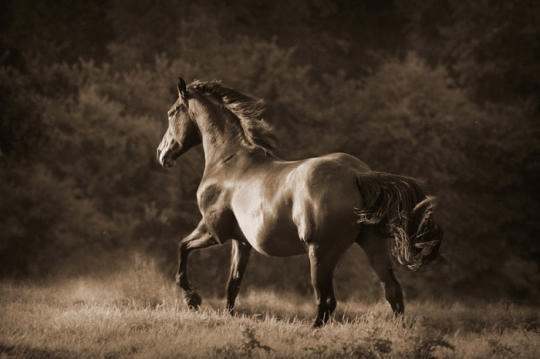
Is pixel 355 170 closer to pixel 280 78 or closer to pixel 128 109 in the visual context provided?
pixel 280 78

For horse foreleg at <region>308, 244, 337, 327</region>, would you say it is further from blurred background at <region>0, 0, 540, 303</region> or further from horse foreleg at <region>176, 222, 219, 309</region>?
blurred background at <region>0, 0, 540, 303</region>

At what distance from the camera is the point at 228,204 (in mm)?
6645

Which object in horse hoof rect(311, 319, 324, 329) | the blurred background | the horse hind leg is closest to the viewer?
horse hoof rect(311, 319, 324, 329)

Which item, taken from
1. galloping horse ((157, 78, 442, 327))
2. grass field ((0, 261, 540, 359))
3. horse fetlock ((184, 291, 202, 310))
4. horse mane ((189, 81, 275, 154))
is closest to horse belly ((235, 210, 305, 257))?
galloping horse ((157, 78, 442, 327))

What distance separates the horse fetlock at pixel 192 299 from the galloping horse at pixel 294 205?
0.01m

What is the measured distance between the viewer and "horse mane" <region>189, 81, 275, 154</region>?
22.4 feet

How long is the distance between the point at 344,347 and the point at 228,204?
238 cm

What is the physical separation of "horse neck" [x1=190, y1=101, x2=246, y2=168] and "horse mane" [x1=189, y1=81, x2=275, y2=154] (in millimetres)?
101

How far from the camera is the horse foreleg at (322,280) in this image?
18.4 ft

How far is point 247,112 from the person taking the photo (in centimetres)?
692

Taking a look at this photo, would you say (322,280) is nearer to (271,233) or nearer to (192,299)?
(271,233)

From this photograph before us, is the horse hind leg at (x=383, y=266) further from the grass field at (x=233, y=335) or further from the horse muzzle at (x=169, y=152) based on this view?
the horse muzzle at (x=169, y=152)

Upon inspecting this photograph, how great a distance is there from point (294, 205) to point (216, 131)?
72.6 inches

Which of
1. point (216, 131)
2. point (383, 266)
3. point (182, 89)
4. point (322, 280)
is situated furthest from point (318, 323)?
point (182, 89)
